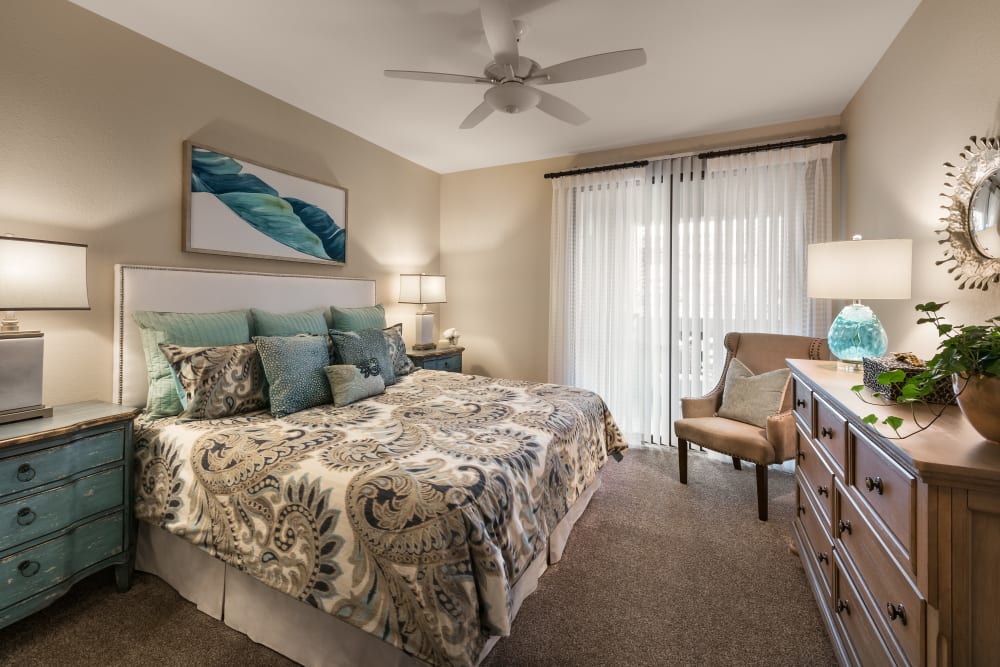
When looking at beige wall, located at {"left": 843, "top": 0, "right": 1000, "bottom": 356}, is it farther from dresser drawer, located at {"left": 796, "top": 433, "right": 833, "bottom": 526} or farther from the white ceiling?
dresser drawer, located at {"left": 796, "top": 433, "right": 833, "bottom": 526}

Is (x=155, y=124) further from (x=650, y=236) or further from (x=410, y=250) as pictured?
(x=650, y=236)

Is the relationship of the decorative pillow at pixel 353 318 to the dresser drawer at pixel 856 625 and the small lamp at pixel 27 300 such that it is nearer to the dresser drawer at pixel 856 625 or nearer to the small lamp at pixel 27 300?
the small lamp at pixel 27 300

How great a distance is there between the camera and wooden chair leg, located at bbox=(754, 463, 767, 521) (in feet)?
8.50

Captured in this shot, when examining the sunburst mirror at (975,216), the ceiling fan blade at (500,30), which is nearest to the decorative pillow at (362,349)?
the ceiling fan blade at (500,30)

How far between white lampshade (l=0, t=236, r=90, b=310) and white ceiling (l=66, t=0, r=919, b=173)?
1285 millimetres

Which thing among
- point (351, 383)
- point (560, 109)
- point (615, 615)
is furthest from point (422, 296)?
point (615, 615)

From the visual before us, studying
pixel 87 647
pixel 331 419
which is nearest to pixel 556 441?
pixel 331 419

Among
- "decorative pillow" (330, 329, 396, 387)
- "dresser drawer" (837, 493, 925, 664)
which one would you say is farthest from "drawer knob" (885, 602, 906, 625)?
"decorative pillow" (330, 329, 396, 387)

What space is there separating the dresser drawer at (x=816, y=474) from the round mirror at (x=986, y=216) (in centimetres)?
91

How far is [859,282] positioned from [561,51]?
6.42ft

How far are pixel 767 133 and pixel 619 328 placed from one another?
194 cm

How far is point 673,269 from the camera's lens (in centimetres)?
382

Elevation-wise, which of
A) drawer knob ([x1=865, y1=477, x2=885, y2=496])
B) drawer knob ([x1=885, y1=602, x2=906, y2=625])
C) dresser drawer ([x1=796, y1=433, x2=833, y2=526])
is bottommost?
drawer knob ([x1=885, y1=602, x2=906, y2=625])

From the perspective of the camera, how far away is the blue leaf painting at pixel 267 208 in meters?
2.68
